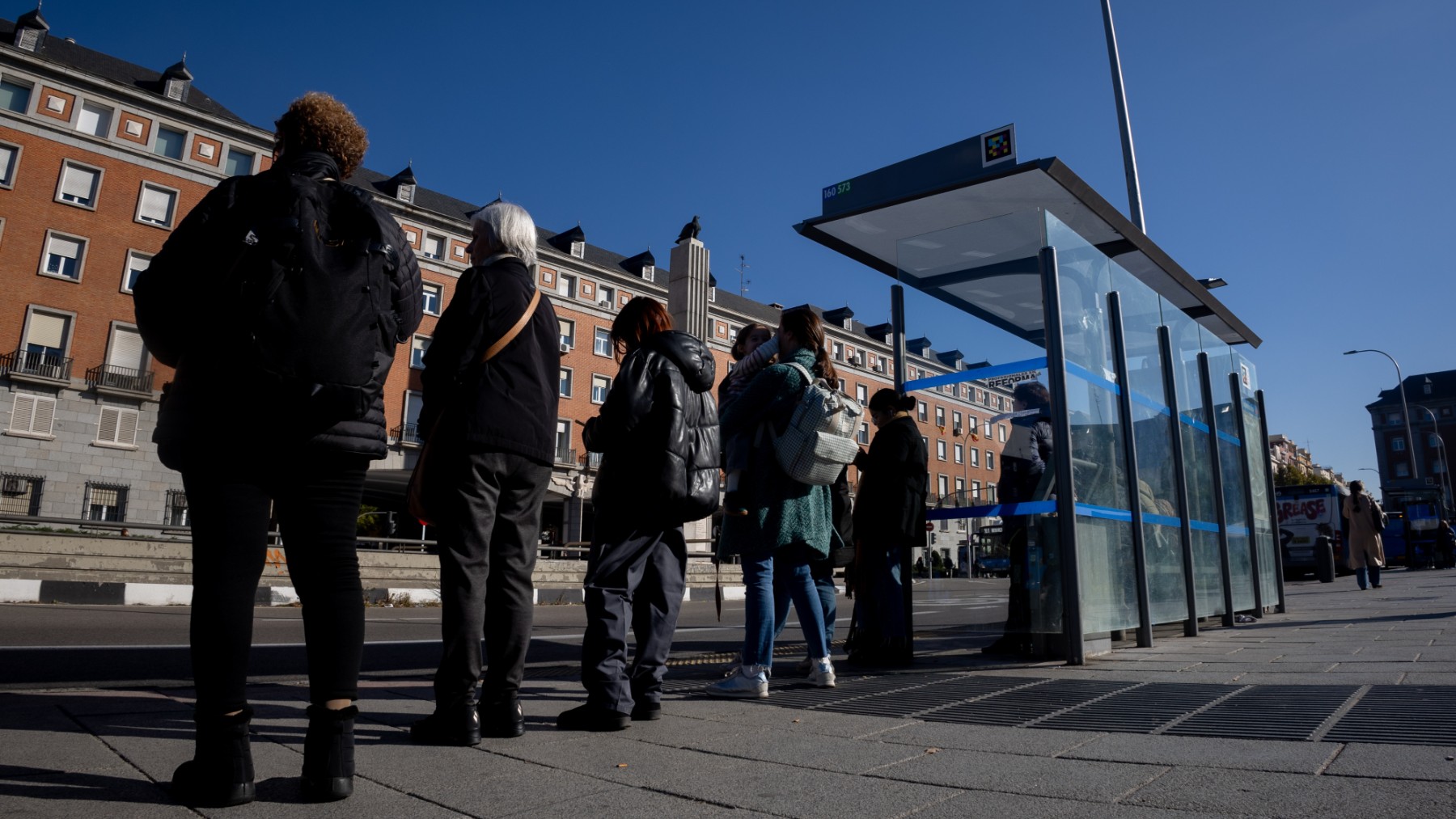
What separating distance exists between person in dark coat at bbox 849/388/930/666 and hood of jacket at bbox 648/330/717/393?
81.4 inches

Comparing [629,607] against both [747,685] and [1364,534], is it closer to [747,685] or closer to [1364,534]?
[747,685]

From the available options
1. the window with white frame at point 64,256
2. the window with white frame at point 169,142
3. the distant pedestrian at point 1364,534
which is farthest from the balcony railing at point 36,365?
the distant pedestrian at point 1364,534

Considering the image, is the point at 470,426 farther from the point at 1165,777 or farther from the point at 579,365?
the point at 579,365

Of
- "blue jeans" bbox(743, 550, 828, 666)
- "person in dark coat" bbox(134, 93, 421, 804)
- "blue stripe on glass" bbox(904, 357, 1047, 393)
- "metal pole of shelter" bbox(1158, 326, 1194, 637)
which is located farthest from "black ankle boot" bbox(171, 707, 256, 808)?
"metal pole of shelter" bbox(1158, 326, 1194, 637)

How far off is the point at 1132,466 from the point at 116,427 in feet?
124

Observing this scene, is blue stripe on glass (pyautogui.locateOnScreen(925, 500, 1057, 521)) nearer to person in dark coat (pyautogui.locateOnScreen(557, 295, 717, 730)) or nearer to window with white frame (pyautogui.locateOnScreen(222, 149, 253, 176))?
person in dark coat (pyautogui.locateOnScreen(557, 295, 717, 730))

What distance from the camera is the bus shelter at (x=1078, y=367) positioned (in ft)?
20.4

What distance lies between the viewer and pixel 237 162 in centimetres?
3812

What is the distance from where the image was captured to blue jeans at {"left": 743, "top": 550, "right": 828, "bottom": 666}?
467cm

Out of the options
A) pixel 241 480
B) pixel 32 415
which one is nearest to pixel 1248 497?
pixel 241 480

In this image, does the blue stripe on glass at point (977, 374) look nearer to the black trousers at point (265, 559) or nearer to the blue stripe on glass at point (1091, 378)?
the blue stripe on glass at point (1091, 378)

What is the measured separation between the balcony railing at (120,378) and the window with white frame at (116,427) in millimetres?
773

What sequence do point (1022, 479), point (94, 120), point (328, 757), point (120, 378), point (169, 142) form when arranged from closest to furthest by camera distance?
point (328, 757) < point (1022, 479) < point (120, 378) < point (94, 120) < point (169, 142)

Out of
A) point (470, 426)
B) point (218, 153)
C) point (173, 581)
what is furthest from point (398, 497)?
point (470, 426)
